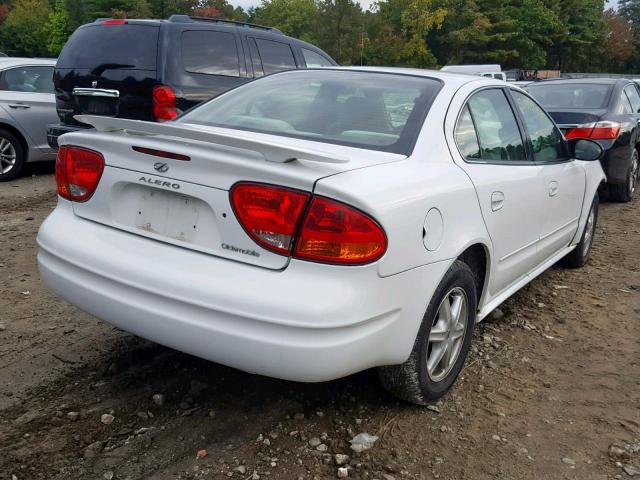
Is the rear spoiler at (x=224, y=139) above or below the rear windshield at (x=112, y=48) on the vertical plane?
below

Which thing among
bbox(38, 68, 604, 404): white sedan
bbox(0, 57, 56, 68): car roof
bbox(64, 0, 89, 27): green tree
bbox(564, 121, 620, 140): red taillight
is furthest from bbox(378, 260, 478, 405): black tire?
bbox(64, 0, 89, 27): green tree

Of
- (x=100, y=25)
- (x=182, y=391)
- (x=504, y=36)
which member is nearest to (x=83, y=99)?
(x=100, y=25)

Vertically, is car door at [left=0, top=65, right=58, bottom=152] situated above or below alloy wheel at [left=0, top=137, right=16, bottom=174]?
above

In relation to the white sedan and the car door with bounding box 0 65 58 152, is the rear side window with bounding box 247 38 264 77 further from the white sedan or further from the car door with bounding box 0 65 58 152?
the white sedan

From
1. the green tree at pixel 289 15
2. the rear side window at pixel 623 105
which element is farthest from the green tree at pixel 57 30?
the rear side window at pixel 623 105

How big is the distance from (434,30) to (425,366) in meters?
52.3

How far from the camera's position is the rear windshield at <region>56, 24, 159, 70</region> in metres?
6.59

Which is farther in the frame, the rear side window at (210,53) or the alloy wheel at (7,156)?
the alloy wheel at (7,156)

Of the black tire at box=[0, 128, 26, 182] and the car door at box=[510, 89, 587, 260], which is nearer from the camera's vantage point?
the car door at box=[510, 89, 587, 260]

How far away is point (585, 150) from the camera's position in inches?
173

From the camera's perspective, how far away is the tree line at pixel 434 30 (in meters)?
49.4

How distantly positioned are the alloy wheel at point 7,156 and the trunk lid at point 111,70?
1592 mm

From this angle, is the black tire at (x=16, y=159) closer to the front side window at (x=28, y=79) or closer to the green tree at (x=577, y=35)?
the front side window at (x=28, y=79)

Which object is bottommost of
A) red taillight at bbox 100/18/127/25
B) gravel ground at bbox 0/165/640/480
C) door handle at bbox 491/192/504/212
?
gravel ground at bbox 0/165/640/480
